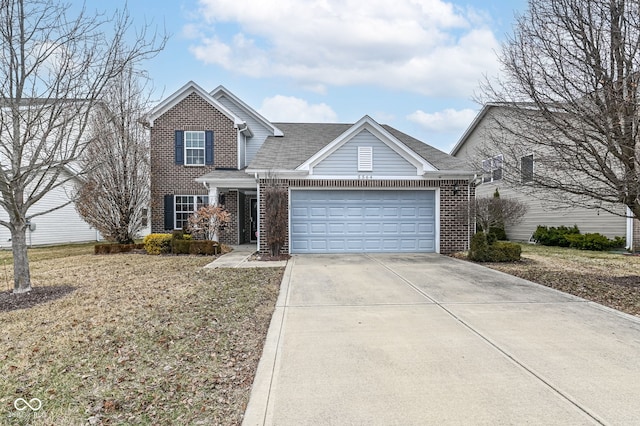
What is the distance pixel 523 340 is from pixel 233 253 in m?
10.8

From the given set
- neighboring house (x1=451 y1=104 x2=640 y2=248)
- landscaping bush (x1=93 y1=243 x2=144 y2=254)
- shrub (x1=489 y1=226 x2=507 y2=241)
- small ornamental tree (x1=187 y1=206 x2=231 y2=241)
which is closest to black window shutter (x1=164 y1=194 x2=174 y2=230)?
landscaping bush (x1=93 y1=243 x2=144 y2=254)

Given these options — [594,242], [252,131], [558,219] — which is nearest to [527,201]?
[558,219]

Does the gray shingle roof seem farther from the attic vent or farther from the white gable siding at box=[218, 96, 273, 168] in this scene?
the attic vent

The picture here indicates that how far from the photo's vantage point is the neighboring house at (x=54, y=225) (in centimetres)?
1770

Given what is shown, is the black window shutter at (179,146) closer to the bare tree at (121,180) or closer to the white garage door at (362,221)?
the bare tree at (121,180)

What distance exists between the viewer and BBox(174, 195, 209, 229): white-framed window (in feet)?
55.3

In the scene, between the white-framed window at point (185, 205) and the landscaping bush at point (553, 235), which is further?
the white-framed window at point (185, 205)

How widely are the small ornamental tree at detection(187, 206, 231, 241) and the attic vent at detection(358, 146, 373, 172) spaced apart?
17.3 ft

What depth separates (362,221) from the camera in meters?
13.8

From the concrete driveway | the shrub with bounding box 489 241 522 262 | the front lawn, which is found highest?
the shrub with bounding box 489 241 522 262

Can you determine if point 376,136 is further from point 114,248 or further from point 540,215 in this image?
point 114,248

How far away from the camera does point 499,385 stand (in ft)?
11.6

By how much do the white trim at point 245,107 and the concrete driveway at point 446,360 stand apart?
12599 mm

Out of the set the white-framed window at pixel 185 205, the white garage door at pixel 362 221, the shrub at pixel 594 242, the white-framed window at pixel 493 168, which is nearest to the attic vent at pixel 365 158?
the white garage door at pixel 362 221
